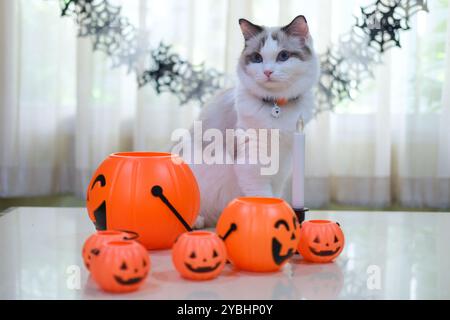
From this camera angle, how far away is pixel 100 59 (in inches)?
80.8

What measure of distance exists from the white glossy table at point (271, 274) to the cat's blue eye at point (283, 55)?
0.34 m

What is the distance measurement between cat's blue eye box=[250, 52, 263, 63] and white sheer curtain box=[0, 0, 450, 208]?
93 cm

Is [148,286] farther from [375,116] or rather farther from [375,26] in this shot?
[375,116]

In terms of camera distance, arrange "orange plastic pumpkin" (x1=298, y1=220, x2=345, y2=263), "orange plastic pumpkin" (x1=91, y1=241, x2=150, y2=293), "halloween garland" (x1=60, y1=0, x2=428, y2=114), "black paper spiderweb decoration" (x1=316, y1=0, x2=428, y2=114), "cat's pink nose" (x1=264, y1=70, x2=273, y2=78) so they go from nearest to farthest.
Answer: "orange plastic pumpkin" (x1=91, y1=241, x2=150, y2=293)
"orange plastic pumpkin" (x1=298, y1=220, x2=345, y2=263)
"cat's pink nose" (x1=264, y1=70, x2=273, y2=78)
"black paper spiderweb decoration" (x1=316, y1=0, x2=428, y2=114)
"halloween garland" (x1=60, y1=0, x2=428, y2=114)

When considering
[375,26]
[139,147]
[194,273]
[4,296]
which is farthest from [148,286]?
[139,147]

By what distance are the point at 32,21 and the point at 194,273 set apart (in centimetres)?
164

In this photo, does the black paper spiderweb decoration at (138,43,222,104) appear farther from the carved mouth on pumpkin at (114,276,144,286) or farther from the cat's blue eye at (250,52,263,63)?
the carved mouth on pumpkin at (114,276,144,286)

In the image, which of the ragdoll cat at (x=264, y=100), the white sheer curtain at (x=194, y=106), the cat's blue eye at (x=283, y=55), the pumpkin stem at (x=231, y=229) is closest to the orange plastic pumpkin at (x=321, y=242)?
the pumpkin stem at (x=231, y=229)

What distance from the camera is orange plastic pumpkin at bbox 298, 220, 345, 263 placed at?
0.81 meters

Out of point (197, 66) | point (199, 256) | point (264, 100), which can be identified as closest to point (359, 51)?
point (197, 66)

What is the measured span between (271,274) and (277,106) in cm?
39

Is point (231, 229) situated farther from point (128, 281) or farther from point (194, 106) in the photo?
point (194, 106)

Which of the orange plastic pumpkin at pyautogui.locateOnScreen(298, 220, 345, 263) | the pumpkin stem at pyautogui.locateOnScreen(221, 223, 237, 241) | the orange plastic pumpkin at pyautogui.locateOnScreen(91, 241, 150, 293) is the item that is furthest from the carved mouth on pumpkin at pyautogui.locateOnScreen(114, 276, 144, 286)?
the orange plastic pumpkin at pyautogui.locateOnScreen(298, 220, 345, 263)

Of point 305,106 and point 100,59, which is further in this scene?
point 100,59
